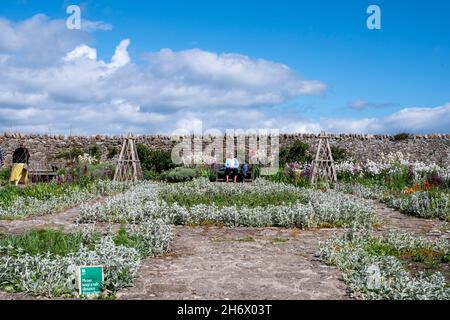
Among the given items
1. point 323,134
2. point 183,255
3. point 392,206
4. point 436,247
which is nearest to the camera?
point 183,255

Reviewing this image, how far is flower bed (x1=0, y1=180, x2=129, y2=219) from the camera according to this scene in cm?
1139

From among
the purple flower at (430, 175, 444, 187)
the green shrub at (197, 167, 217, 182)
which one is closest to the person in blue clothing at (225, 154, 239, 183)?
the green shrub at (197, 167, 217, 182)

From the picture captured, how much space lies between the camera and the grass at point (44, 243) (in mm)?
6539

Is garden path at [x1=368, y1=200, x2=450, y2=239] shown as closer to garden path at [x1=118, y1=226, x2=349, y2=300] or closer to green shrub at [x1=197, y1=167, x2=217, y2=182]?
garden path at [x1=118, y1=226, x2=349, y2=300]

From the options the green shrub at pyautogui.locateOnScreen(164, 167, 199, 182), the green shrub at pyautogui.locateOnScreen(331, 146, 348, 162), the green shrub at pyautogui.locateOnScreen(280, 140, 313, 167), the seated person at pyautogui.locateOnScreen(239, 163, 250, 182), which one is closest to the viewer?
the seated person at pyautogui.locateOnScreen(239, 163, 250, 182)

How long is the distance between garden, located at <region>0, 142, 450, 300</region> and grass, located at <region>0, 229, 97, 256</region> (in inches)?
0.7

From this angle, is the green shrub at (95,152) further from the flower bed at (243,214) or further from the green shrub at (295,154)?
the flower bed at (243,214)

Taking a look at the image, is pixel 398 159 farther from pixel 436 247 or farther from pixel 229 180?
pixel 436 247

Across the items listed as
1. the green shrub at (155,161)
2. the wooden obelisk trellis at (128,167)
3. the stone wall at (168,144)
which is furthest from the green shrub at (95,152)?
the wooden obelisk trellis at (128,167)

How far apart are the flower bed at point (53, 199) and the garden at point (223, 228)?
4 centimetres

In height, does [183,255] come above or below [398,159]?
below
